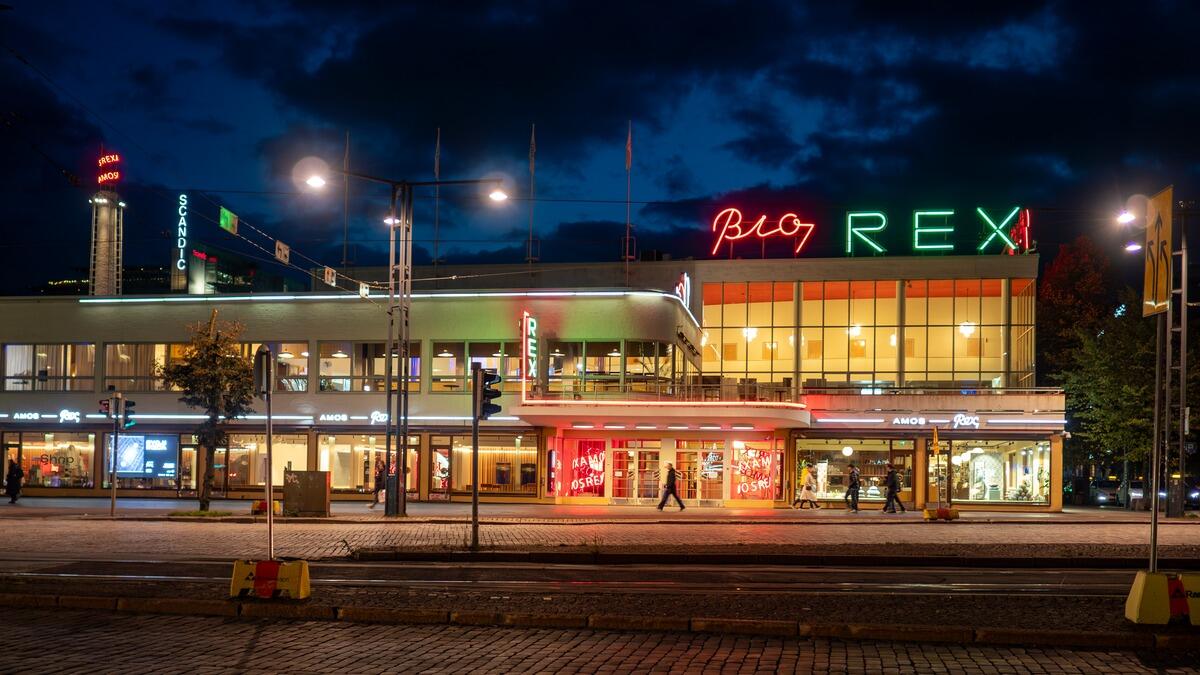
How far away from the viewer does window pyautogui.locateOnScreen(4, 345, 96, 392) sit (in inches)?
1766

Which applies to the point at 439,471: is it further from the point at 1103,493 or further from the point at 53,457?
the point at 1103,493

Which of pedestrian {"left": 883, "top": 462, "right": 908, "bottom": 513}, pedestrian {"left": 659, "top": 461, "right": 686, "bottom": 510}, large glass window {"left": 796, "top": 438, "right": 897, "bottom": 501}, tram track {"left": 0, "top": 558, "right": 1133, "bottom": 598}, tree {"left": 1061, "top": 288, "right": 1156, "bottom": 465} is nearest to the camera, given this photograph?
tram track {"left": 0, "top": 558, "right": 1133, "bottom": 598}

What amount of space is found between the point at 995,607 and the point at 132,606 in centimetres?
999

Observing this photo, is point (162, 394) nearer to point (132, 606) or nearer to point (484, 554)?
point (484, 554)

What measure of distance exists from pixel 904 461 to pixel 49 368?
33.2 metres

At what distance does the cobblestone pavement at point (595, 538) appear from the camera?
21283mm

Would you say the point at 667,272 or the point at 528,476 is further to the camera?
the point at 667,272

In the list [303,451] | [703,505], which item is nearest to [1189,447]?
[703,505]

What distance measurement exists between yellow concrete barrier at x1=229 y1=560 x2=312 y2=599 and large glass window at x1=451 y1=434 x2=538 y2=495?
28.1m

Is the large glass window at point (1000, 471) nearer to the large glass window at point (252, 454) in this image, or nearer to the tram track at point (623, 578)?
the tram track at point (623, 578)

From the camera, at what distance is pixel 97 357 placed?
44.6m

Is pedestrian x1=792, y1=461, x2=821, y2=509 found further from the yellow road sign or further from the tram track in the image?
the yellow road sign

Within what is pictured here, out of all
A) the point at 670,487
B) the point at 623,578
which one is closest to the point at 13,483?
the point at 670,487

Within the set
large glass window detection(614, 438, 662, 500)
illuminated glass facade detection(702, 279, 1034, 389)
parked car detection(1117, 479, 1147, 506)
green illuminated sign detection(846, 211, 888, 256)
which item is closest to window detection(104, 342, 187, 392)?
large glass window detection(614, 438, 662, 500)
